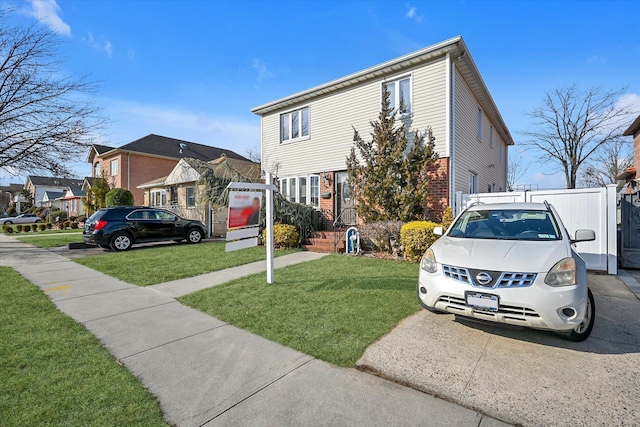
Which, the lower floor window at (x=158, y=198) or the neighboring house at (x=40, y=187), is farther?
the neighboring house at (x=40, y=187)

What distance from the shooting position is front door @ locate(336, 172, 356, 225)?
11.6m

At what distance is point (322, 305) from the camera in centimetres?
466

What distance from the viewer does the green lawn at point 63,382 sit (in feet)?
7.34

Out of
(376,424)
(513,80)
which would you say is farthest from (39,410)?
(513,80)

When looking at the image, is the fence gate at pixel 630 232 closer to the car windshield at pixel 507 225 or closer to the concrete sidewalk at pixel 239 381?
the car windshield at pixel 507 225

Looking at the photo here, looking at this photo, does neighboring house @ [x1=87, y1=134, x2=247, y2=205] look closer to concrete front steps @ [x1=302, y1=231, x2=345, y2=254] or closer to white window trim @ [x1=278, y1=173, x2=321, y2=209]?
white window trim @ [x1=278, y1=173, x2=321, y2=209]

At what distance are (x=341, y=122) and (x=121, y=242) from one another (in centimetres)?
957

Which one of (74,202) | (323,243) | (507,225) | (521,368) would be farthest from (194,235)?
(74,202)

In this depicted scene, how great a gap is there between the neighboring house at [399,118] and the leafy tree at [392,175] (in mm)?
801

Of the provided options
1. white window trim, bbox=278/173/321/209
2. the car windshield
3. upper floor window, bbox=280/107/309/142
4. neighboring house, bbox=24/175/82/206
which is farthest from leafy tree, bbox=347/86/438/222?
neighboring house, bbox=24/175/82/206

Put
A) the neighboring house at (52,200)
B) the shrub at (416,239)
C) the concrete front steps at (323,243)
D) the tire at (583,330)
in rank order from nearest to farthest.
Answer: the tire at (583,330) < the shrub at (416,239) < the concrete front steps at (323,243) < the neighboring house at (52,200)

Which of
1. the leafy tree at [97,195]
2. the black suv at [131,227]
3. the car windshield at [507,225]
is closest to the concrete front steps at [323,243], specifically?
the car windshield at [507,225]

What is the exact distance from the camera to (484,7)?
853cm

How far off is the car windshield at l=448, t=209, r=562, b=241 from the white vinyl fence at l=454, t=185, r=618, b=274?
3.73m
